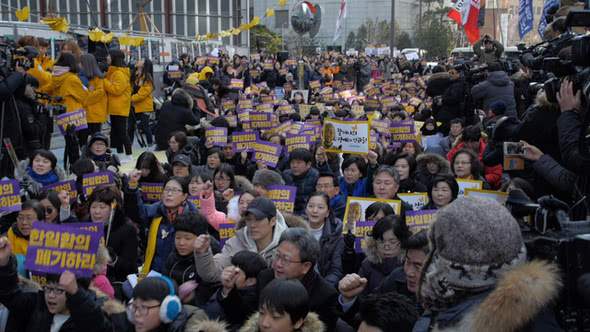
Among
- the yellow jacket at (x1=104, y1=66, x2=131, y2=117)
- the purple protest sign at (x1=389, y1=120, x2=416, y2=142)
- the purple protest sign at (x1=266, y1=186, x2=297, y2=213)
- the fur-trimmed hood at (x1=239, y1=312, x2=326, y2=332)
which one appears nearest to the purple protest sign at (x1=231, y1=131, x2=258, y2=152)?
the purple protest sign at (x1=389, y1=120, x2=416, y2=142)

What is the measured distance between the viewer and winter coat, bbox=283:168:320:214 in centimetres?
768

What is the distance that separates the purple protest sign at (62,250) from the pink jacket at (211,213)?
2.12m

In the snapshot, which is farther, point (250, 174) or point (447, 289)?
point (250, 174)

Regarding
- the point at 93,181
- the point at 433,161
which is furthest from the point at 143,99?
the point at 433,161

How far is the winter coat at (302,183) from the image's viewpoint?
7.68m

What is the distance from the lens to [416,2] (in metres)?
85.1

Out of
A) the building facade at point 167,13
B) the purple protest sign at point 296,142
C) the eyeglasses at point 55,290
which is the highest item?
the building facade at point 167,13

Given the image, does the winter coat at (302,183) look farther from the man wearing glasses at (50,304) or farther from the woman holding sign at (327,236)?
the man wearing glasses at (50,304)

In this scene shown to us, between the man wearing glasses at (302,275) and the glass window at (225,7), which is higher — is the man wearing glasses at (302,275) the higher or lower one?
the lower one

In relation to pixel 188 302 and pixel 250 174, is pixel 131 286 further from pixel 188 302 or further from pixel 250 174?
pixel 250 174

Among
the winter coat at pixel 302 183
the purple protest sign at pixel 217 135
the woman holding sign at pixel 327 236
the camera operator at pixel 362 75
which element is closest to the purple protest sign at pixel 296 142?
the winter coat at pixel 302 183

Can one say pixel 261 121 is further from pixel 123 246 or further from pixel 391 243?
pixel 391 243

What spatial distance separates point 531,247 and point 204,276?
8.46ft

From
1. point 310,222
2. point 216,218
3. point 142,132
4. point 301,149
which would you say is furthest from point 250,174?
point 142,132
